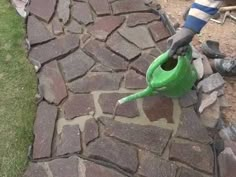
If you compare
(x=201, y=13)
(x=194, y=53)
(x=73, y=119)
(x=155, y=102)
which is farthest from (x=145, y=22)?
(x=201, y=13)

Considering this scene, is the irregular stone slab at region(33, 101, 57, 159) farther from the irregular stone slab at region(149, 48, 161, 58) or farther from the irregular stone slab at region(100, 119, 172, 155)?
the irregular stone slab at region(149, 48, 161, 58)

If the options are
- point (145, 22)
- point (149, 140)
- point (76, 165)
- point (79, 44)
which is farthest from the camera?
point (145, 22)

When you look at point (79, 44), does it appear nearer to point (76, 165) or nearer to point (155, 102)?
point (155, 102)

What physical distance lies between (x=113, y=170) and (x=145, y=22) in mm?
1485

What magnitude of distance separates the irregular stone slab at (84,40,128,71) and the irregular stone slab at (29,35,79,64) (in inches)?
4.8

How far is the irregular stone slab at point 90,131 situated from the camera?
97.7 inches

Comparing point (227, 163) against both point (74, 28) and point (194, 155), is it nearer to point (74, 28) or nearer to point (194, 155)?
point (194, 155)

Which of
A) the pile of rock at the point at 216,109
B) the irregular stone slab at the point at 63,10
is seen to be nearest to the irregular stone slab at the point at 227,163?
the pile of rock at the point at 216,109

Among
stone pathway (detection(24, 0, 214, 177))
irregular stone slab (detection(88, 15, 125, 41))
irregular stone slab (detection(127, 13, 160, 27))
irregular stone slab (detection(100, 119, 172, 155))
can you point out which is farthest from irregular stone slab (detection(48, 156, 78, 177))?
irregular stone slab (detection(127, 13, 160, 27))

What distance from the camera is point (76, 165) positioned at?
234cm

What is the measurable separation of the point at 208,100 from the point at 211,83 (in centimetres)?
15

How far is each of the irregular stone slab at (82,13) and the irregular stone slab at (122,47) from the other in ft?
0.97

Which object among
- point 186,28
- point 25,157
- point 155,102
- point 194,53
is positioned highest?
point 186,28

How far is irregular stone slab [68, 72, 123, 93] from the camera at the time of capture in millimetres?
2809
